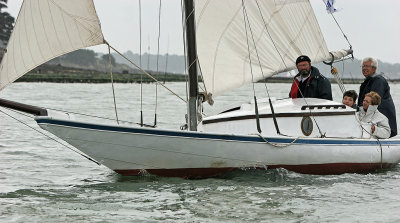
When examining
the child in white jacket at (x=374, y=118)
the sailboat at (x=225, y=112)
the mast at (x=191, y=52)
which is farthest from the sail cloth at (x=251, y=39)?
the child in white jacket at (x=374, y=118)

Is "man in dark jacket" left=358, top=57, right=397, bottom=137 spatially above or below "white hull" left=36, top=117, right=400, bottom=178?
above

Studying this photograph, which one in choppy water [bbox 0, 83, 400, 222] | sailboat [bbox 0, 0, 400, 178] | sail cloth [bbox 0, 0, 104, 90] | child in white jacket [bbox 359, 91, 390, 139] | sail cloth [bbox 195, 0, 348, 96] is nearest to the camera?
choppy water [bbox 0, 83, 400, 222]

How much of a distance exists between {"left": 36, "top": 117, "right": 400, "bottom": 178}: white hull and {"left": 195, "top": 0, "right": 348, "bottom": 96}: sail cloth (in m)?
1.53

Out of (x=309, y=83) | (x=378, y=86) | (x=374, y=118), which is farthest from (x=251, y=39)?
(x=374, y=118)

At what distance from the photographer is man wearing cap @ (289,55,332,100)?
13258mm

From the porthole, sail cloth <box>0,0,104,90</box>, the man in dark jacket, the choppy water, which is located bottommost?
the choppy water

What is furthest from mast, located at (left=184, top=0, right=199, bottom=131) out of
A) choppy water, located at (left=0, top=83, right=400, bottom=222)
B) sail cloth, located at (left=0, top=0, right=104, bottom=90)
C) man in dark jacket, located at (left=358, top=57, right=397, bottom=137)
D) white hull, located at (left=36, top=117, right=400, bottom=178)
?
man in dark jacket, located at (left=358, top=57, right=397, bottom=137)

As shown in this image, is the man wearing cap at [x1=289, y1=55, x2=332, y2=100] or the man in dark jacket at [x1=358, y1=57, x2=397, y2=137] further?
the man in dark jacket at [x1=358, y1=57, x2=397, y2=137]

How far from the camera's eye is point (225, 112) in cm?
1358

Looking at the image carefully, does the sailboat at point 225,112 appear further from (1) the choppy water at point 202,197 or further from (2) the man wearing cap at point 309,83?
(2) the man wearing cap at point 309,83

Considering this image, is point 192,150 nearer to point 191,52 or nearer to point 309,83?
point 191,52

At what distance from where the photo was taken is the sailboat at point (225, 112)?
416 inches

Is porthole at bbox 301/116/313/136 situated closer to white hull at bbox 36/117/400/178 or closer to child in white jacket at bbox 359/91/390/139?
white hull at bbox 36/117/400/178

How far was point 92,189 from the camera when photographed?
12180mm
